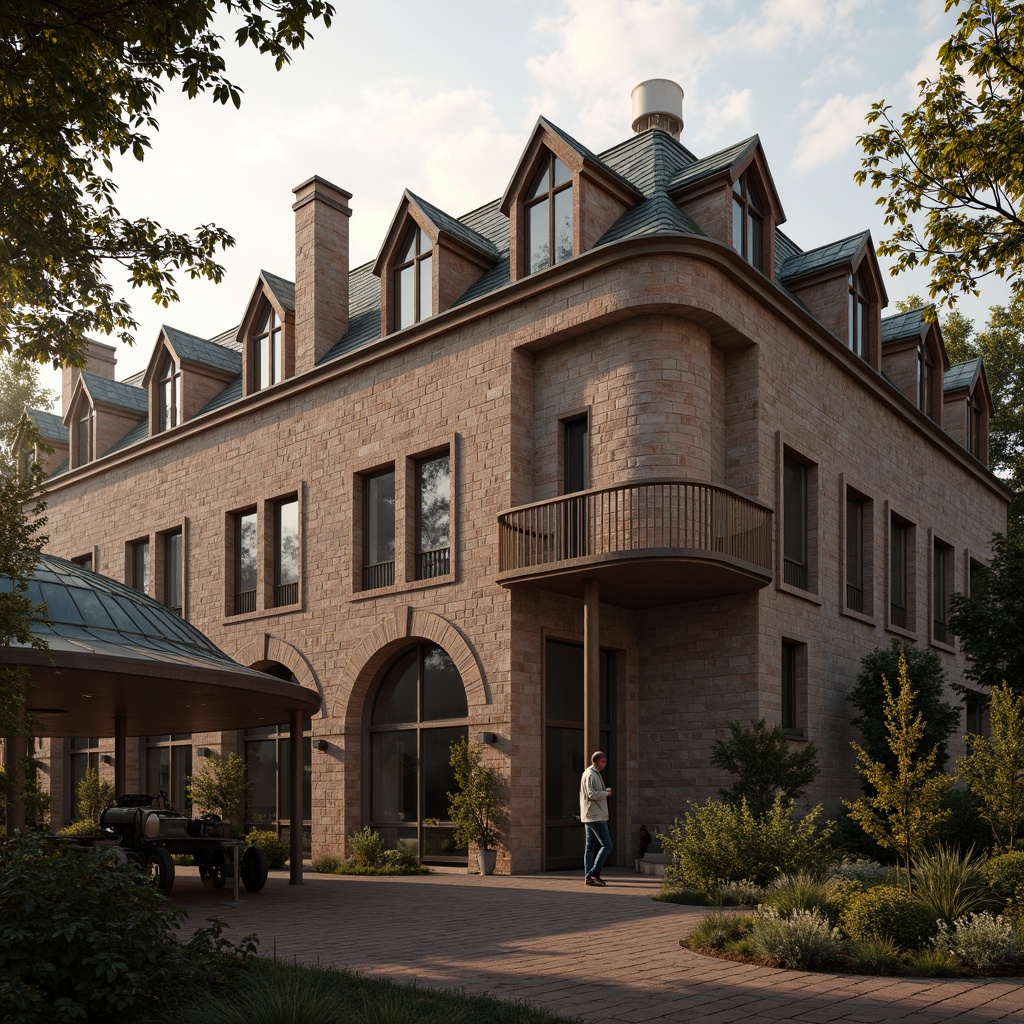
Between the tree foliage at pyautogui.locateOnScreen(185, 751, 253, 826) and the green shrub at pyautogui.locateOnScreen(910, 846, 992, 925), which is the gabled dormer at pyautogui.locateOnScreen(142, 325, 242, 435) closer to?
the tree foliage at pyautogui.locateOnScreen(185, 751, 253, 826)

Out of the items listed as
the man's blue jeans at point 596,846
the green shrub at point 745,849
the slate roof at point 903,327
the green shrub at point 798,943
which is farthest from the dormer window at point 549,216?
the green shrub at point 798,943

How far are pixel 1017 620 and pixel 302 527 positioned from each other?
14.8 metres

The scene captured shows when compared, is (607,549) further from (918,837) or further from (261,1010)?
(261,1010)

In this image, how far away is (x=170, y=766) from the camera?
28812 mm

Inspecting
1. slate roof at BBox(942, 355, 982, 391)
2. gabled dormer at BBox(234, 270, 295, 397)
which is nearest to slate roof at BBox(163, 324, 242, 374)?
gabled dormer at BBox(234, 270, 295, 397)

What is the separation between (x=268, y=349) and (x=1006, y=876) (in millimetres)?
21248

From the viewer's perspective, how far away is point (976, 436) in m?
33.8

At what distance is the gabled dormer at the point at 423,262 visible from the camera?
23.0 metres

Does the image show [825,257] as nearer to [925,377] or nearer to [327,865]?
[925,377]

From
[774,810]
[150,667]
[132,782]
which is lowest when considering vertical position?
[132,782]

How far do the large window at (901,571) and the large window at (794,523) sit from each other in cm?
466

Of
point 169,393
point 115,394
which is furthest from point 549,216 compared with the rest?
point 115,394

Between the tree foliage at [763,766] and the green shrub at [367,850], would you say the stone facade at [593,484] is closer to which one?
the green shrub at [367,850]

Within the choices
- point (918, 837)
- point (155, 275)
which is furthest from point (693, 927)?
point (155, 275)
